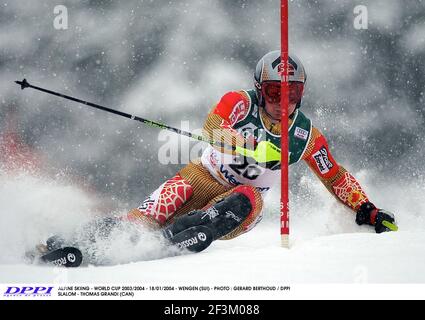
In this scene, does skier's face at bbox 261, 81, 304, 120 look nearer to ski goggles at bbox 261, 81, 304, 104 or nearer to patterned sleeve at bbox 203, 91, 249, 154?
ski goggles at bbox 261, 81, 304, 104

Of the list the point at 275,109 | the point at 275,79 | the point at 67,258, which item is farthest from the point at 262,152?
the point at 67,258

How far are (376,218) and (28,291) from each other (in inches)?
114

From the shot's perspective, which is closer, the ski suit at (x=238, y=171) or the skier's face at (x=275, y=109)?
the ski suit at (x=238, y=171)

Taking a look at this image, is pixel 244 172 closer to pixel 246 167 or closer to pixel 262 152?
pixel 246 167

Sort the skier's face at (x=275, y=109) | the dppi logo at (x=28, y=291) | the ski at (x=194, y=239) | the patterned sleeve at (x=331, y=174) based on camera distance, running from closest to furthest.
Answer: the dppi logo at (x=28, y=291) → the ski at (x=194, y=239) → the skier's face at (x=275, y=109) → the patterned sleeve at (x=331, y=174)

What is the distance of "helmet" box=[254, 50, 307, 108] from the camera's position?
509 cm

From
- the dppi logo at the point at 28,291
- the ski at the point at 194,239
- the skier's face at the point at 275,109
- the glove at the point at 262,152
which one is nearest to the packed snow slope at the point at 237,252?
the ski at the point at 194,239

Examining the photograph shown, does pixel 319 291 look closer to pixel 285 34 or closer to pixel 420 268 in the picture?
pixel 420 268

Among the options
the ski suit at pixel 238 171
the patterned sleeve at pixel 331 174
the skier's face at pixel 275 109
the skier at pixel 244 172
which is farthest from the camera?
the patterned sleeve at pixel 331 174

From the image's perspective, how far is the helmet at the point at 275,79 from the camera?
5.09 metres

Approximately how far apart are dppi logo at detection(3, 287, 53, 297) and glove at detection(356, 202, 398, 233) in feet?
9.14

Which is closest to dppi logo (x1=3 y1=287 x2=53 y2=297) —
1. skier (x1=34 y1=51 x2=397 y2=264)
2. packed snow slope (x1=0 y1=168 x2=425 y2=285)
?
packed snow slope (x1=0 y1=168 x2=425 y2=285)

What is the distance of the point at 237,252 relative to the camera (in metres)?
4.39

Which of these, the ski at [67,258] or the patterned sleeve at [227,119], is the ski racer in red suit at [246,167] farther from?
the ski at [67,258]
